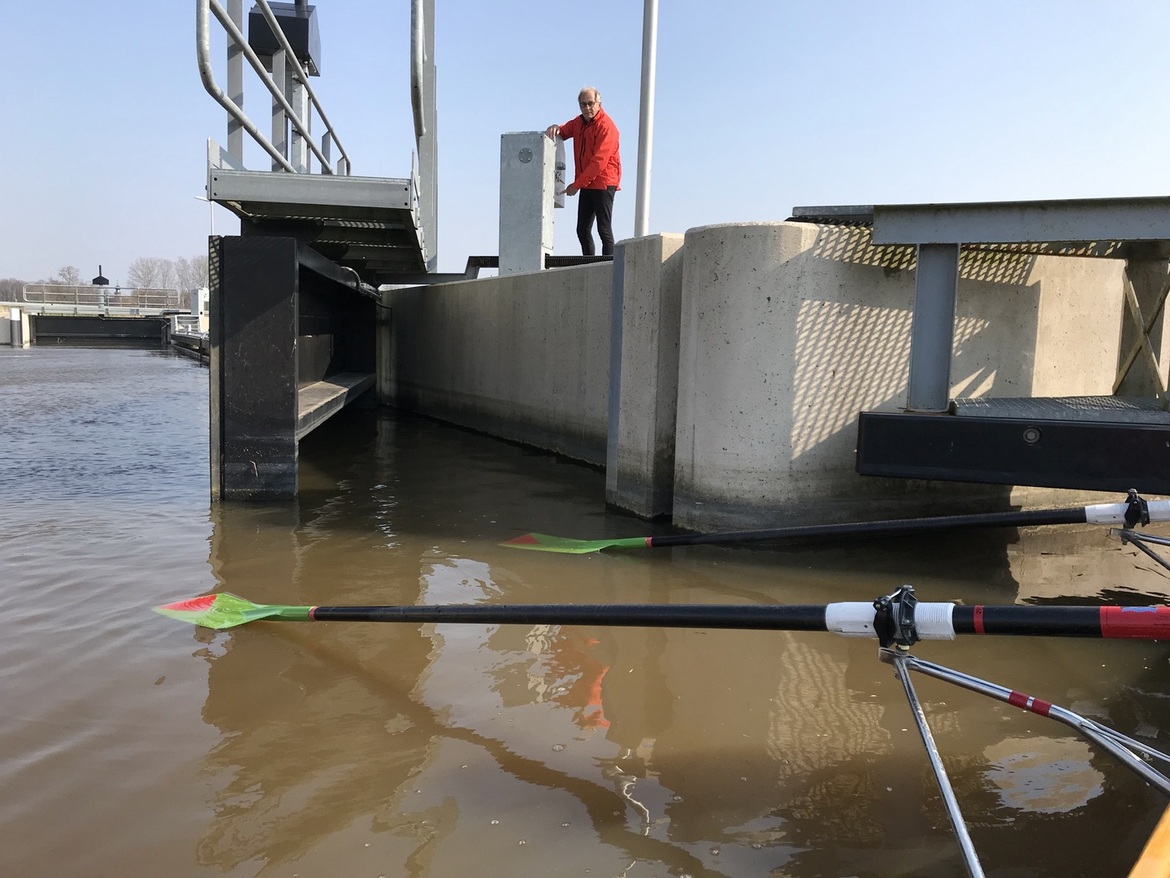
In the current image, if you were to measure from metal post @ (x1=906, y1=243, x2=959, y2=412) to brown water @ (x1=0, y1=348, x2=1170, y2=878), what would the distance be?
97cm

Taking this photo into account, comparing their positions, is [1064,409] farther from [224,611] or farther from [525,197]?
[525,197]

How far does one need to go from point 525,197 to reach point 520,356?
269 centimetres

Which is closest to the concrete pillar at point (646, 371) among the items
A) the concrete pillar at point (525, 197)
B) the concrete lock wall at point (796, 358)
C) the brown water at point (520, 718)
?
the concrete lock wall at point (796, 358)

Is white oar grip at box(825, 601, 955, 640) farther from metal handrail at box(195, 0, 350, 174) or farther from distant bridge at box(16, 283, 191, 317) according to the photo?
distant bridge at box(16, 283, 191, 317)

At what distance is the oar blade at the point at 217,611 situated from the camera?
4.08 meters

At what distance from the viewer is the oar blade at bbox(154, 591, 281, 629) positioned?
4078 mm

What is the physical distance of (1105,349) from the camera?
6.67 metres

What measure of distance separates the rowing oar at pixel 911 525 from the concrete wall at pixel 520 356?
2910 millimetres

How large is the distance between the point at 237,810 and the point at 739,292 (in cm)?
413

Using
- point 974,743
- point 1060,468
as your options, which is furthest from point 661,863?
point 1060,468

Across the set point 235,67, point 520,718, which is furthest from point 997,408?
point 235,67

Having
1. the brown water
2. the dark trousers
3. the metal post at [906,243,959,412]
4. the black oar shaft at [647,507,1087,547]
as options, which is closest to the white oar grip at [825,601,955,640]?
the brown water

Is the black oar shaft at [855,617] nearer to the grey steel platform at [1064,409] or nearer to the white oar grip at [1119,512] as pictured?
the white oar grip at [1119,512]

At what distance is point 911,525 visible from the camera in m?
4.55
